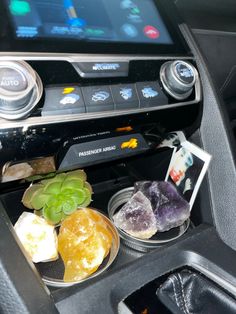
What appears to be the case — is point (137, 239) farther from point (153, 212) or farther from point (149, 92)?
point (149, 92)

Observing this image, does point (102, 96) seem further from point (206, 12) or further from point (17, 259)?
point (206, 12)

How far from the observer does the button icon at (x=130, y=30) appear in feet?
1.85

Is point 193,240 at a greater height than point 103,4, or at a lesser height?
lesser

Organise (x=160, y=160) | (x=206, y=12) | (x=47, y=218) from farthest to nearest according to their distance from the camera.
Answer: (x=206, y=12)
(x=160, y=160)
(x=47, y=218)

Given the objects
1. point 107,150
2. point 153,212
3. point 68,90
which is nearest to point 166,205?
point 153,212

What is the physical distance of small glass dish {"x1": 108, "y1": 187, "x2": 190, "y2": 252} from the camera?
23.2 inches

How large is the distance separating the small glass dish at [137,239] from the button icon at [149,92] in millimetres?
212

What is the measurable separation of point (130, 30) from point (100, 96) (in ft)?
0.46

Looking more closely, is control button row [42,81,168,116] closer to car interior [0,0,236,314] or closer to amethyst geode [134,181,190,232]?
car interior [0,0,236,314]

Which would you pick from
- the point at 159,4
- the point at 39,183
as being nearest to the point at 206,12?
the point at 159,4

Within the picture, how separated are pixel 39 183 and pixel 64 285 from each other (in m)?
0.16

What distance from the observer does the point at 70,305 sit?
0.45m

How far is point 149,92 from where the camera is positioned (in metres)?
0.54

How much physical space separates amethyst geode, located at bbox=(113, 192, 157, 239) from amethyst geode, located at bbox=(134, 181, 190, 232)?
12mm
